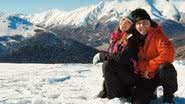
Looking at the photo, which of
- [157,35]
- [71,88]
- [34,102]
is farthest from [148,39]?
[71,88]

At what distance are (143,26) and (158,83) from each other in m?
1.02

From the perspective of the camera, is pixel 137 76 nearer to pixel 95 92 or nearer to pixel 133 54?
pixel 133 54

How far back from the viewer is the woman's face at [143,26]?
6.83 meters

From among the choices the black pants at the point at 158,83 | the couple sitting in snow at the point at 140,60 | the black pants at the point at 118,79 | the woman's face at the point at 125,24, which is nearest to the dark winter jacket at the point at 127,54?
the couple sitting in snow at the point at 140,60

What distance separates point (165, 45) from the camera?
650 centimetres

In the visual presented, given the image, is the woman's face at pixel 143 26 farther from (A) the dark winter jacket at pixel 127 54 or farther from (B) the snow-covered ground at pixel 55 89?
(B) the snow-covered ground at pixel 55 89

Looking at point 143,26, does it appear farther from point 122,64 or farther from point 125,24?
point 122,64

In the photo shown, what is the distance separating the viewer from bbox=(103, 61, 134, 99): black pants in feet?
22.6

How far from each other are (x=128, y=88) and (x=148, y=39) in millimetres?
1051

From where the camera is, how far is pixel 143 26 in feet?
22.4

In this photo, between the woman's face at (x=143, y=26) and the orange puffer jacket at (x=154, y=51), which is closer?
the orange puffer jacket at (x=154, y=51)

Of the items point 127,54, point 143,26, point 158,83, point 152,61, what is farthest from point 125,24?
point 158,83

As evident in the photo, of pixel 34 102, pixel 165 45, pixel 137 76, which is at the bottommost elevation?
pixel 34 102

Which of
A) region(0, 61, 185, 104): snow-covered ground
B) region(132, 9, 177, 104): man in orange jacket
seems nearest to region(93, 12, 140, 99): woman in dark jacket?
region(132, 9, 177, 104): man in orange jacket
